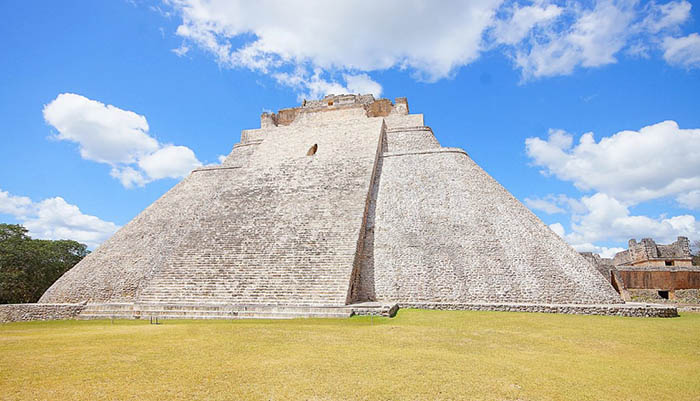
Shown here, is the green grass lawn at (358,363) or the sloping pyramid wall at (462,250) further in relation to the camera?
the sloping pyramid wall at (462,250)

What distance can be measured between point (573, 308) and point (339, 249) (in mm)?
5608

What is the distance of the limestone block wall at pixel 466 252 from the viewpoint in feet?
33.8

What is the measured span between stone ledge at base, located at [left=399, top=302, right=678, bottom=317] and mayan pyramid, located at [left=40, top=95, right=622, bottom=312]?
36cm

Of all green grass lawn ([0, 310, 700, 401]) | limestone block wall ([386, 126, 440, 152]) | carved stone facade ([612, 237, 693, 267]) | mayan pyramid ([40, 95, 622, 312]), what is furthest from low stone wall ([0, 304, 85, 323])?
carved stone facade ([612, 237, 693, 267])

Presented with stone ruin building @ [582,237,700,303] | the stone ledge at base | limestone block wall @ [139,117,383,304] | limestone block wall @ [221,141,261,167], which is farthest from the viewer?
limestone block wall @ [221,141,261,167]

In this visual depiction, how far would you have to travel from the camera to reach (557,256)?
11188mm

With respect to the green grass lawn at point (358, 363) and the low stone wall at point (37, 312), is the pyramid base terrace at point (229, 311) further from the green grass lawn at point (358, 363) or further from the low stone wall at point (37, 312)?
the green grass lawn at point (358, 363)

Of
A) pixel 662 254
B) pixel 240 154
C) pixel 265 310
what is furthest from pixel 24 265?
pixel 662 254

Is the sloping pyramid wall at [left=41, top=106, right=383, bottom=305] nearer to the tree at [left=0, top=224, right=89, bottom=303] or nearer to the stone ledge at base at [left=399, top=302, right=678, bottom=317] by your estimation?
the stone ledge at base at [left=399, top=302, right=678, bottom=317]

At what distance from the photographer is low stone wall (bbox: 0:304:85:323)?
1005 cm

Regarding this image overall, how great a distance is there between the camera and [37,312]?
1011 centimetres

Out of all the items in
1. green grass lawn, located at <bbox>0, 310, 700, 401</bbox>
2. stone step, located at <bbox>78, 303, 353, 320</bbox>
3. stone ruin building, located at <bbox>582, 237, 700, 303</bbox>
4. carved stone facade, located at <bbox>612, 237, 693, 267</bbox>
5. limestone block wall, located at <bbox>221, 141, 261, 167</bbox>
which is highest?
limestone block wall, located at <bbox>221, 141, 261, 167</bbox>

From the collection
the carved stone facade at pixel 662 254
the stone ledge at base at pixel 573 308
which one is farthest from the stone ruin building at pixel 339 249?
the carved stone facade at pixel 662 254

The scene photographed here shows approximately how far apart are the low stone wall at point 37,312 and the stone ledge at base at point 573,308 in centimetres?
795
